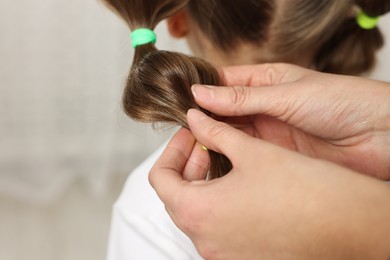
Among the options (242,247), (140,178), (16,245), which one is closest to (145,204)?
(140,178)

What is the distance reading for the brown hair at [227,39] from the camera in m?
0.69

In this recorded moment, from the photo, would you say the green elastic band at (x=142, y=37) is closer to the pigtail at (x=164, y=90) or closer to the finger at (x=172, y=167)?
the pigtail at (x=164, y=90)

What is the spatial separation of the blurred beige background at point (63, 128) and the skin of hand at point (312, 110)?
550mm

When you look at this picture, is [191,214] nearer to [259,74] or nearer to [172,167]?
[172,167]

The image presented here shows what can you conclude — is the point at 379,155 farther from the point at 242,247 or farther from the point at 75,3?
the point at 75,3

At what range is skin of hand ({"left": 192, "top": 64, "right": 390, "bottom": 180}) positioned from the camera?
2.29ft

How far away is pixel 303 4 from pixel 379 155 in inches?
11.8

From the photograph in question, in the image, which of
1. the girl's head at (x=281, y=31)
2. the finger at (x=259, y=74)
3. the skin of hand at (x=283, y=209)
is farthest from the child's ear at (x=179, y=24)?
the skin of hand at (x=283, y=209)

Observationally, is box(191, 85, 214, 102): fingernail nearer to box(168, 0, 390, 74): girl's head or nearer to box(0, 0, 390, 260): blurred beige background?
box(168, 0, 390, 74): girl's head

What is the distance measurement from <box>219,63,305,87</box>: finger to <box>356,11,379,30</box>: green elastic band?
171mm

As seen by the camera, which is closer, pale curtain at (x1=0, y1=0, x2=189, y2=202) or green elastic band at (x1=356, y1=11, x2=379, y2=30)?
green elastic band at (x1=356, y1=11, x2=379, y2=30)

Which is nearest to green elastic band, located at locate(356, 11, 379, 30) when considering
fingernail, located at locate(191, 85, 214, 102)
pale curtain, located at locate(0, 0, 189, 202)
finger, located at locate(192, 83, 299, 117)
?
finger, located at locate(192, 83, 299, 117)

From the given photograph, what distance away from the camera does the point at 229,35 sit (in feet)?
2.74

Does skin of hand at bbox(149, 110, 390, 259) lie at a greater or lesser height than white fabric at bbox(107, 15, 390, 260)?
greater
